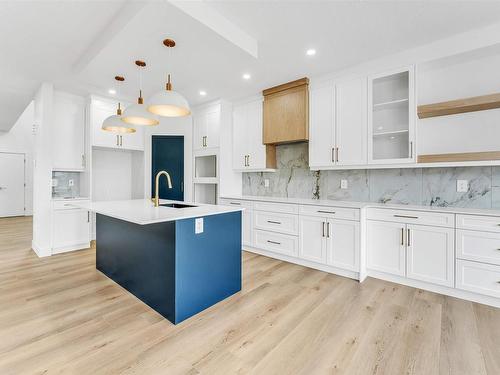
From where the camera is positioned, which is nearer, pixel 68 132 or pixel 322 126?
pixel 322 126

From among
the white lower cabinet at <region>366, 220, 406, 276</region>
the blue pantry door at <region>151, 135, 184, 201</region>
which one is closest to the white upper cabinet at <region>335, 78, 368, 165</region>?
the white lower cabinet at <region>366, 220, 406, 276</region>

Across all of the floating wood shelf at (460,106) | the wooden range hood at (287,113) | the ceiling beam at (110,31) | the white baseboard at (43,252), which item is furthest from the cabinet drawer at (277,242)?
the white baseboard at (43,252)

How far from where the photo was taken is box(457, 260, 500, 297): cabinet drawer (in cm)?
238

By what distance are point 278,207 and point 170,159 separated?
8.84 feet

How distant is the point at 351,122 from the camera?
338 cm

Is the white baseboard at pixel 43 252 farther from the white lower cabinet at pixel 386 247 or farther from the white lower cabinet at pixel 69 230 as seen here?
the white lower cabinet at pixel 386 247

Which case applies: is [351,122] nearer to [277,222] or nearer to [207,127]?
[277,222]

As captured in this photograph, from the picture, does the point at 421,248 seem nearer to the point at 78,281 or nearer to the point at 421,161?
the point at 421,161

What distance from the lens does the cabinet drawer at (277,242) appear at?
361cm

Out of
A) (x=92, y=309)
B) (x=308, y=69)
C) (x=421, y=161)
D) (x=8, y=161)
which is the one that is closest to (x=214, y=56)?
(x=308, y=69)

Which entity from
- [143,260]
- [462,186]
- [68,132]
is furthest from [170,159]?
[462,186]

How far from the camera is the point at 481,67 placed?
281cm

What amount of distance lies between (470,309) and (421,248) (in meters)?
0.64

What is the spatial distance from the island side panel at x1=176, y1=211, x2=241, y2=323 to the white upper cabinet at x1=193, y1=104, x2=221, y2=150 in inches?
96.3
